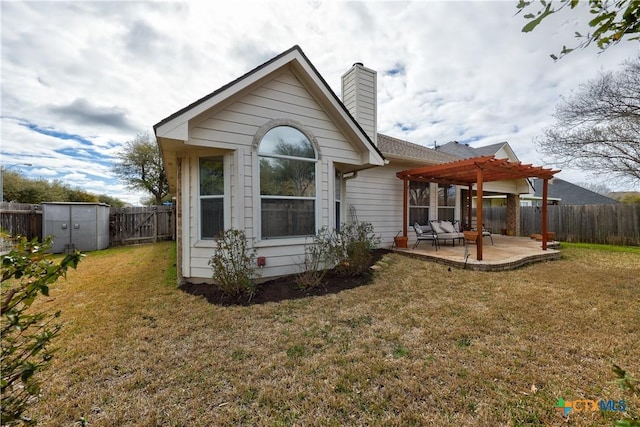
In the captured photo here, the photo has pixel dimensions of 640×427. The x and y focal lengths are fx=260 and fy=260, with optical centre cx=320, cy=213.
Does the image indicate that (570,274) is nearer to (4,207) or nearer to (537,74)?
(537,74)

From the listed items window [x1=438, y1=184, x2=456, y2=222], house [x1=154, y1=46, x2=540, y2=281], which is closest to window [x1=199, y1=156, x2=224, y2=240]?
house [x1=154, y1=46, x2=540, y2=281]

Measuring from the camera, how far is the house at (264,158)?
195 inches

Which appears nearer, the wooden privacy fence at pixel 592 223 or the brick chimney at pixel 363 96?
the brick chimney at pixel 363 96

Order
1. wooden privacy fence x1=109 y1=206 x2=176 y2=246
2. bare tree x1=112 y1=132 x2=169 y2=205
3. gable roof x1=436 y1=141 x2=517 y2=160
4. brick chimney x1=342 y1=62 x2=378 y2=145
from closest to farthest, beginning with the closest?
brick chimney x1=342 y1=62 x2=378 y2=145 → wooden privacy fence x1=109 y1=206 x2=176 y2=246 → gable roof x1=436 y1=141 x2=517 y2=160 → bare tree x1=112 y1=132 x2=169 y2=205

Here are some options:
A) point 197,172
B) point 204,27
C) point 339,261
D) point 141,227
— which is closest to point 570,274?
point 339,261

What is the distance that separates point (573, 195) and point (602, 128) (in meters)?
17.3

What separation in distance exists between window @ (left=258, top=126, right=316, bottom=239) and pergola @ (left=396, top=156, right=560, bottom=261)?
4.30 m

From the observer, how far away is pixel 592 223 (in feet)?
41.3

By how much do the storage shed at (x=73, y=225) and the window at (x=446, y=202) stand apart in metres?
14.0

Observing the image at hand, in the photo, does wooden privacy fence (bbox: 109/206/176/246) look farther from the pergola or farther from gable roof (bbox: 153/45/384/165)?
the pergola

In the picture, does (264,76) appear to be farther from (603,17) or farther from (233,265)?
(603,17)

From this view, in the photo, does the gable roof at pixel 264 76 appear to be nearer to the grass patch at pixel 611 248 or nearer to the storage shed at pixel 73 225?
the storage shed at pixel 73 225

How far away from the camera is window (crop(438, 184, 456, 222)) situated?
10.6 metres

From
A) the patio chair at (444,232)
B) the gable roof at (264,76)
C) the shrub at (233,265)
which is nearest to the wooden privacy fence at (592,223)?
the patio chair at (444,232)
